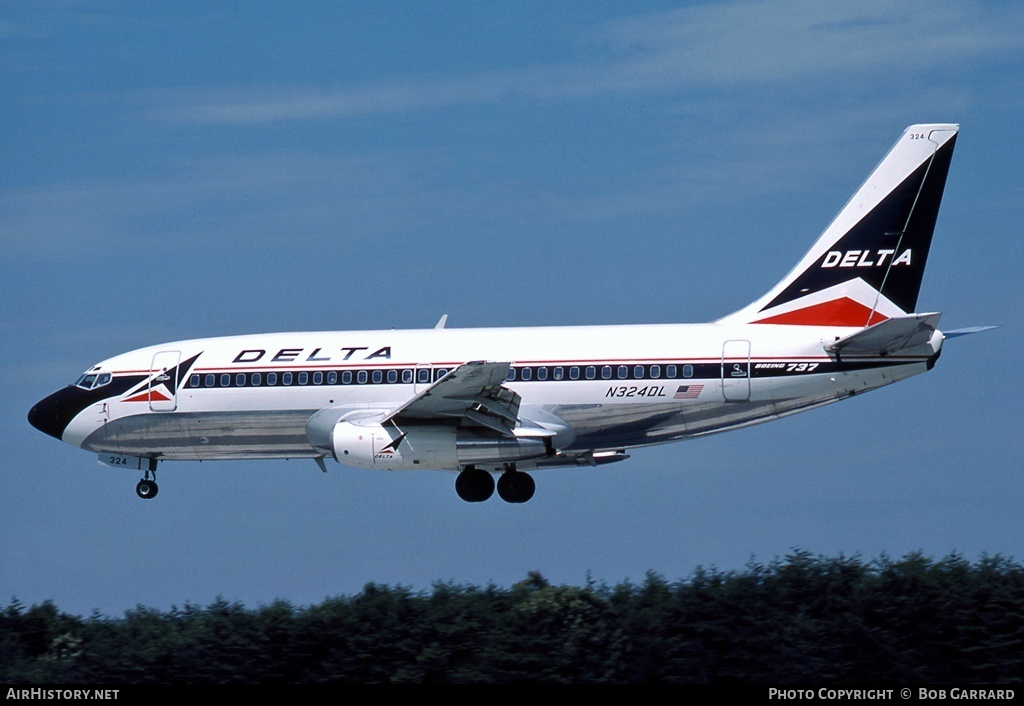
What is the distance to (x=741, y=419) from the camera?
39.6m

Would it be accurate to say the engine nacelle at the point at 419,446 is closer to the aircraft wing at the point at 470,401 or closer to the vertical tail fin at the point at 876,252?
the aircraft wing at the point at 470,401

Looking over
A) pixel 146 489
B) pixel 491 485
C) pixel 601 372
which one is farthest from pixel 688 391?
pixel 146 489

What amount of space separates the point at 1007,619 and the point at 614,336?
12.6m

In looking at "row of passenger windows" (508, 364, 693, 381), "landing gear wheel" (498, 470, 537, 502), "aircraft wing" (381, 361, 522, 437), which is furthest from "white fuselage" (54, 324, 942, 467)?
"landing gear wheel" (498, 470, 537, 502)

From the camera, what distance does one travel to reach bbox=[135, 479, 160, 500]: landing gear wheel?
4475 cm

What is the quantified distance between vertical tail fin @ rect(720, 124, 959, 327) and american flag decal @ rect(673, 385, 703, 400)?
7.99 feet

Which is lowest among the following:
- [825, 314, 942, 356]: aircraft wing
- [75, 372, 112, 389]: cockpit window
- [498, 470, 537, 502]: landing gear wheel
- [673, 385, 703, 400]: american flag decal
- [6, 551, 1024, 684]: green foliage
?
[6, 551, 1024, 684]: green foliage

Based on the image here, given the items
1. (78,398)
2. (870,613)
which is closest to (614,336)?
(870,613)

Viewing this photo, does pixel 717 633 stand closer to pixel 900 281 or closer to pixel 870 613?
pixel 870 613

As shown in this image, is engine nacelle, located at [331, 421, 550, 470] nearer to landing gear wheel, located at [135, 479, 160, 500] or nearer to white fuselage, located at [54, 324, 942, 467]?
white fuselage, located at [54, 324, 942, 467]

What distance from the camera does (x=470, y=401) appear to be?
39188 millimetres

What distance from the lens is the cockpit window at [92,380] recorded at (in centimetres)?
4406

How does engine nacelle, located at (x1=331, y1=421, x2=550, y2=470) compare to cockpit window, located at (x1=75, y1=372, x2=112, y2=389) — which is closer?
engine nacelle, located at (x1=331, y1=421, x2=550, y2=470)

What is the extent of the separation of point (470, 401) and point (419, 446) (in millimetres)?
1936
